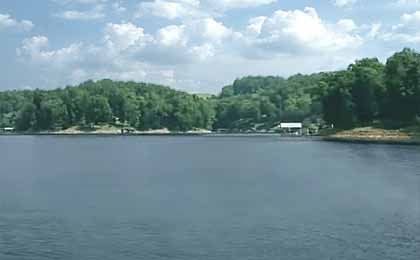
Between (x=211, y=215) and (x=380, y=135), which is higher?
(x=380, y=135)

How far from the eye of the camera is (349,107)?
7210 inches

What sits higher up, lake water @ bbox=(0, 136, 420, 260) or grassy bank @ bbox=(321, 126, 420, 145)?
grassy bank @ bbox=(321, 126, 420, 145)

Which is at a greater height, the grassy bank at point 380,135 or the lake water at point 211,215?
the grassy bank at point 380,135

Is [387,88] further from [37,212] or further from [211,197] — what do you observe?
[37,212]

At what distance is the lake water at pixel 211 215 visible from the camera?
32.1 meters

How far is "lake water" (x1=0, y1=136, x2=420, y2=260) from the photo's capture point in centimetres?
3212

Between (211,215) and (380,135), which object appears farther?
(380,135)

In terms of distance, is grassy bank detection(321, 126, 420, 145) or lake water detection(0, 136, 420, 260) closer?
lake water detection(0, 136, 420, 260)

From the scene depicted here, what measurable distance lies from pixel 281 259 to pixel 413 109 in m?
147

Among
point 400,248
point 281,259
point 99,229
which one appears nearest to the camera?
point 281,259

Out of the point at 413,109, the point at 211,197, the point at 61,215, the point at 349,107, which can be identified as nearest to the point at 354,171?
the point at 211,197

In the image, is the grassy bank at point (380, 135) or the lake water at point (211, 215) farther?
the grassy bank at point (380, 135)

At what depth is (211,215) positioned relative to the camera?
42.6 m

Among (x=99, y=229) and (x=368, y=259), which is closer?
(x=368, y=259)
